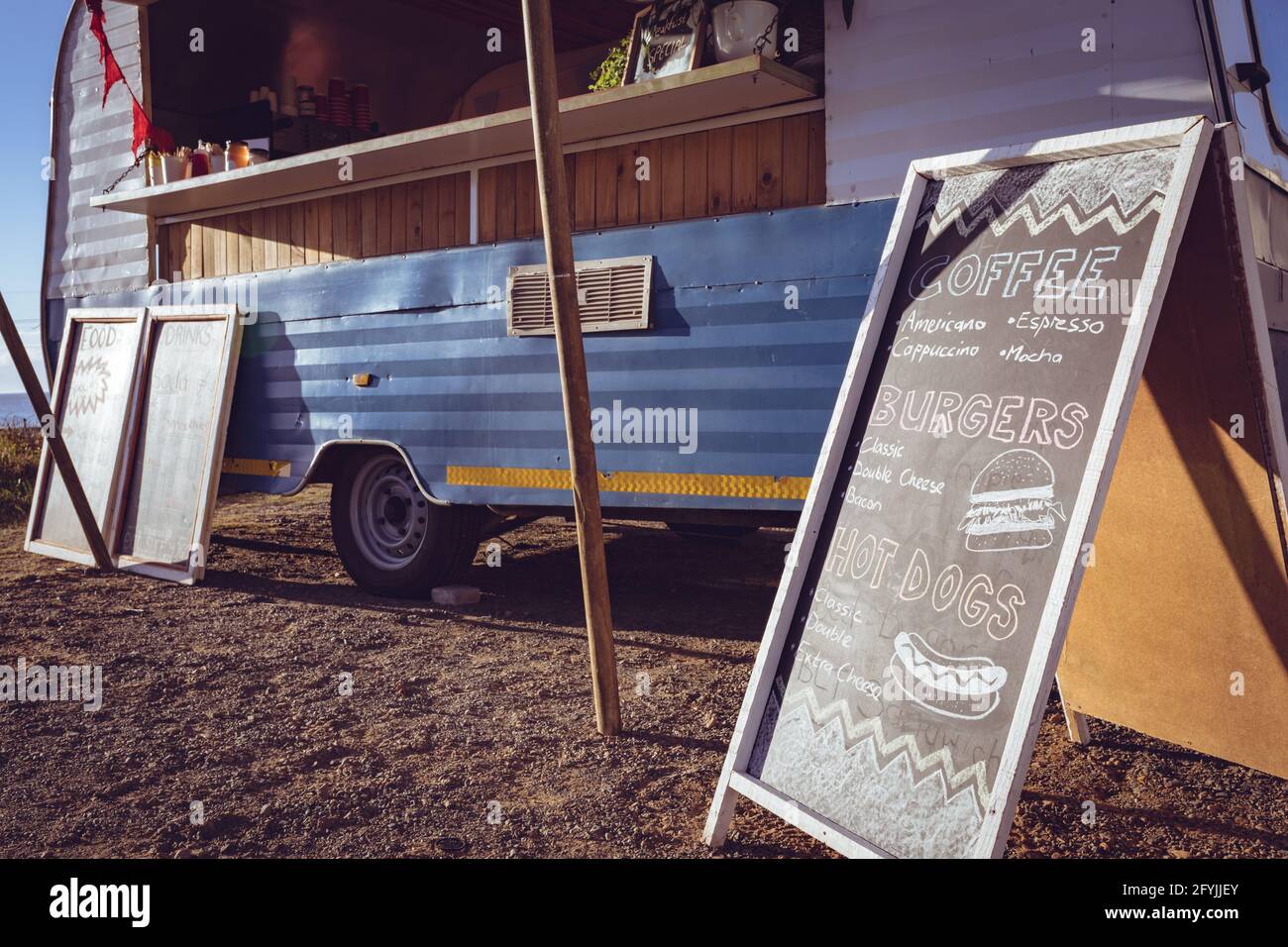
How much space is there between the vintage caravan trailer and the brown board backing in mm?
1163

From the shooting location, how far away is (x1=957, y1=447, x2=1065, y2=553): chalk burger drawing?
7.56ft

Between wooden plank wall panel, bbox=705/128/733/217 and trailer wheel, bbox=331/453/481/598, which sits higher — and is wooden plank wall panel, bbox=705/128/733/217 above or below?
above

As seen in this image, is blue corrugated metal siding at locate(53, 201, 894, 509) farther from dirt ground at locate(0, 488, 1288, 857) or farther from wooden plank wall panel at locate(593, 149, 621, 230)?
dirt ground at locate(0, 488, 1288, 857)

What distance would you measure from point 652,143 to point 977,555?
2.91 meters

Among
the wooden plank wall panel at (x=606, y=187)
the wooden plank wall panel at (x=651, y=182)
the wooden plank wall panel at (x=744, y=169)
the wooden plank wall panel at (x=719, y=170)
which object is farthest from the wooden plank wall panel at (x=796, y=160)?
the wooden plank wall panel at (x=606, y=187)

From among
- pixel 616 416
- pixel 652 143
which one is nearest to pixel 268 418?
pixel 616 416

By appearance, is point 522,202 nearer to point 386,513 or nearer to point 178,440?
point 386,513

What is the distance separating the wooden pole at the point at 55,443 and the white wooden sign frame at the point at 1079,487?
5.17 metres

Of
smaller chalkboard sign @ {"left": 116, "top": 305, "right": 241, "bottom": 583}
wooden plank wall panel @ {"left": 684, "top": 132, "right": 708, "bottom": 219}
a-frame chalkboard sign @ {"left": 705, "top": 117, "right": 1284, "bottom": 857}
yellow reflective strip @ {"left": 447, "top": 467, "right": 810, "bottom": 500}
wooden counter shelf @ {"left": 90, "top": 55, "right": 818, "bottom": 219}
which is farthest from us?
smaller chalkboard sign @ {"left": 116, "top": 305, "right": 241, "bottom": 583}

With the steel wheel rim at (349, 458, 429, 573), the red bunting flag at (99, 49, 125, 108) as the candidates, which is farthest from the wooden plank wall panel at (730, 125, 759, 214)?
the red bunting flag at (99, 49, 125, 108)

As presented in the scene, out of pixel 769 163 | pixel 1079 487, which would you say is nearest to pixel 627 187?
pixel 769 163

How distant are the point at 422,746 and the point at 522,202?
110 inches

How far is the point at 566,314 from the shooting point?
350 centimetres

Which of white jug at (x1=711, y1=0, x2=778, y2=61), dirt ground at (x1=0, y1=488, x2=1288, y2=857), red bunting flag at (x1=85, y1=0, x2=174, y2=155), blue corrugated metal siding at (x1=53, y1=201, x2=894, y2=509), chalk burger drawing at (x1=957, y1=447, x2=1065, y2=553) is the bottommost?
dirt ground at (x1=0, y1=488, x2=1288, y2=857)
